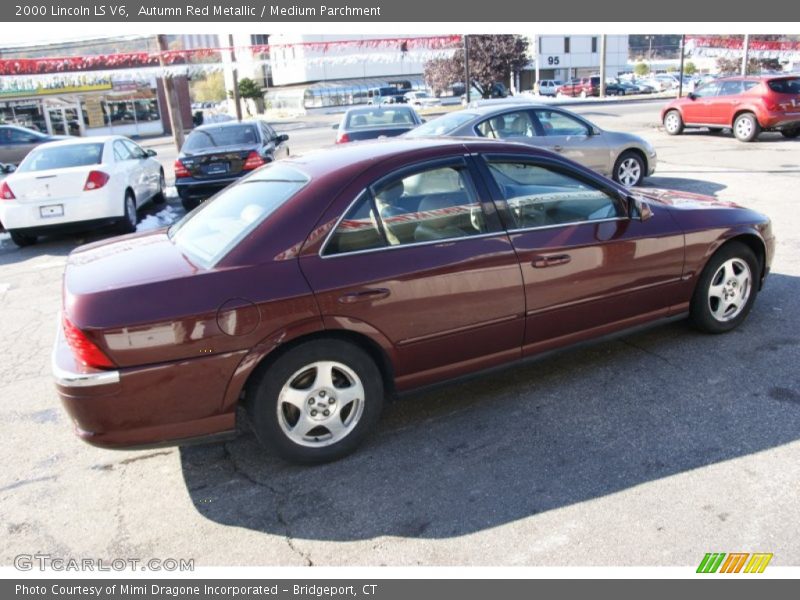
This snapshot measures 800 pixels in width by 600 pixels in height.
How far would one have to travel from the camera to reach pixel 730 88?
1677 centimetres

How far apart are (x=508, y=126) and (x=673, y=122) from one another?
37.1 feet

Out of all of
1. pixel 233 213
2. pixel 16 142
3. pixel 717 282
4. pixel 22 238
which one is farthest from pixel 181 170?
pixel 16 142

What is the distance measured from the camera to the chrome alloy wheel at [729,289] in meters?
4.71

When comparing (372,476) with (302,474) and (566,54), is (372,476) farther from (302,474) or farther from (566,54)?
(566,54)

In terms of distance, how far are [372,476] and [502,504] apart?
696 millimetres

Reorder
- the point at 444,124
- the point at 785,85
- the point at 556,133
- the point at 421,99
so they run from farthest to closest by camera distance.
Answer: the point at 421,99, the point at 785,85, the point at 556,133, the point at 444,124

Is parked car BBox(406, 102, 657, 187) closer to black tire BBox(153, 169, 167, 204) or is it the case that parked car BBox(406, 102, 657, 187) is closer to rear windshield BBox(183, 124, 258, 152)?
rear windshield BBox(183, 124, 258, 152)

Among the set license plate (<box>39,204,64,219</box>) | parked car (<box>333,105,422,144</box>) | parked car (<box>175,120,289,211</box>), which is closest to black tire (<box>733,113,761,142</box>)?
parked car (<box>333,105,422,144</box>)

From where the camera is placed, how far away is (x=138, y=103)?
4509 centimetres

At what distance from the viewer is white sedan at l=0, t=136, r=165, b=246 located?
9.02 metres

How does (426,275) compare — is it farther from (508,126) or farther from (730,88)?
(730,88)

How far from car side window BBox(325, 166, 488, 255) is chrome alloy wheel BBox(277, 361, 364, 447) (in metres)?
0.64

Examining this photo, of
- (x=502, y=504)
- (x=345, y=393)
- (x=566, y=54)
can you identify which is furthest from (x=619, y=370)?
(x=566, y=54)

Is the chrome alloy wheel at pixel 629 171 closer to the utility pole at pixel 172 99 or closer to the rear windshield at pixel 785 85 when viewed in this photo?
the rear windshield at pixel 785 85
